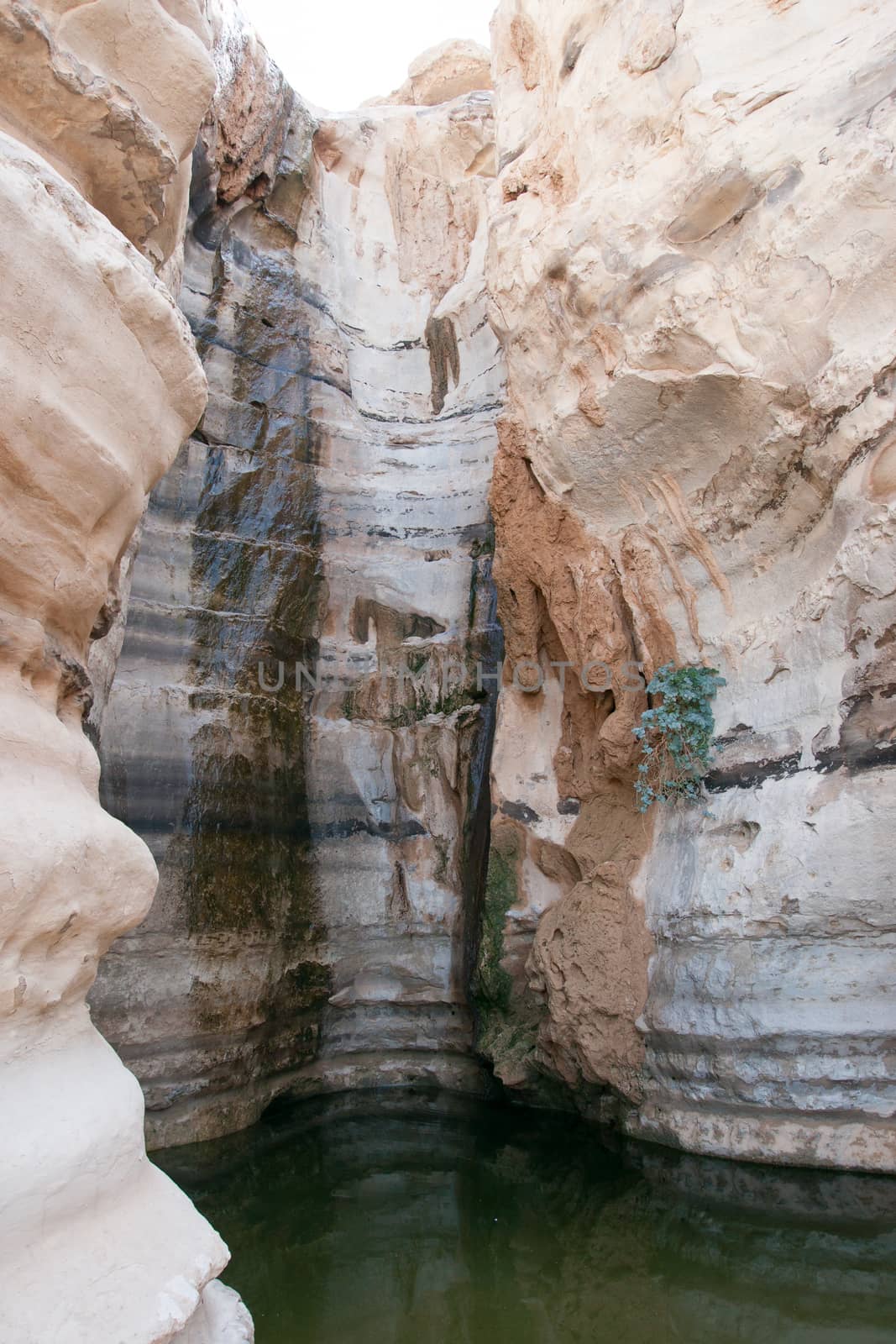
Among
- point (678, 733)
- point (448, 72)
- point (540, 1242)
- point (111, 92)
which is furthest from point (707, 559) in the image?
point (448, 72)

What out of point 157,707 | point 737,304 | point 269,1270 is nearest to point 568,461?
point 737,304

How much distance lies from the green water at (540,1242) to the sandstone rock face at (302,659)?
3.65 ft

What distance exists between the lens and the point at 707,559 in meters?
5.40

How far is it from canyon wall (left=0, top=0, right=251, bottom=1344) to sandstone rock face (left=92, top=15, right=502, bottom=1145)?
135 inches

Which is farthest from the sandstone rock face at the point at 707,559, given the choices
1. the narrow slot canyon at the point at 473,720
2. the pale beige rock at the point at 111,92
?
the pale beige rock at the point at 111,92

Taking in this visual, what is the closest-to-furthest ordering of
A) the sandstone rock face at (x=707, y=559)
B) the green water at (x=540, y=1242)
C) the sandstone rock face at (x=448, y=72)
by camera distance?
1. the green water at (x=540, y=1242)
2. the sandstone rock face at (x=707, y=559)
3. the sandstone rock face at (x=448, y=72)

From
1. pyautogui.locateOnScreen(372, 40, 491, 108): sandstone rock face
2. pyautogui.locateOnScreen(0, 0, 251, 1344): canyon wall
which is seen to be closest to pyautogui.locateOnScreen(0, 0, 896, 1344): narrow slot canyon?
pyautogui.locateOnScreen(0, 0, 251, 1344): canyon wall

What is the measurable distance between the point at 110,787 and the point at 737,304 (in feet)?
15.3

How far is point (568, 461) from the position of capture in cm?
595

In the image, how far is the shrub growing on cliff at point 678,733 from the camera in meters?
5.23

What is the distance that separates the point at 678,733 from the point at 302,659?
3331mm

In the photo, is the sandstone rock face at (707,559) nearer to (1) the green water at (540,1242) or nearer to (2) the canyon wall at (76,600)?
(1) the green water at (540,1242)

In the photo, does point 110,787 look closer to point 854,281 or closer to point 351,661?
point 351,661

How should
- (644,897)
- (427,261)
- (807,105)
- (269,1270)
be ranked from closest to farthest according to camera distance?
(269,1270) → (807,105) → (644,897) → (427,261)
